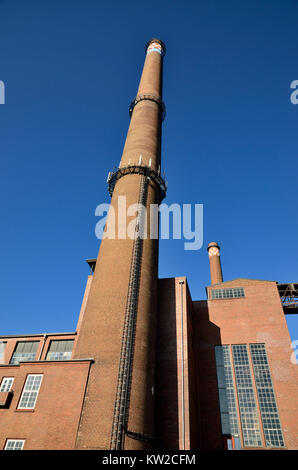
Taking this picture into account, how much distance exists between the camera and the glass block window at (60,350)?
24484 millimetres

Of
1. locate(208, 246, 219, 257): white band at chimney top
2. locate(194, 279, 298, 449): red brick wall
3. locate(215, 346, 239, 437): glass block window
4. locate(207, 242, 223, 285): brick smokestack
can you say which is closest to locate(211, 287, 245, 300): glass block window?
locate(194, 279, 298, 449): red brick wall

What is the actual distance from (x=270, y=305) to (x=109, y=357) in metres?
15.2

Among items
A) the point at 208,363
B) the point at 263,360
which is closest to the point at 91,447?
the point at 208,363

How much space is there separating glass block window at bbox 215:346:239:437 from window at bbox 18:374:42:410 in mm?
13071

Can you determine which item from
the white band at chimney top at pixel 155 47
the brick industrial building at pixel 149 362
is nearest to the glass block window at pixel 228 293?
the brick industrial building at pixel 149 362

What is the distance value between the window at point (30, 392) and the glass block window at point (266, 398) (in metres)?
14.7

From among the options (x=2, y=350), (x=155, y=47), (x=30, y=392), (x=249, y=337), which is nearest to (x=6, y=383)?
(x=30, y=392)

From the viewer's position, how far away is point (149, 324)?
1797 centimetres

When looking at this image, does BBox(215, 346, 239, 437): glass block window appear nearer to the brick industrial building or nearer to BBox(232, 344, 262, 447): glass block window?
the brick industrial building

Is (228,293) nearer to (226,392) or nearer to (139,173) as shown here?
(226,392)

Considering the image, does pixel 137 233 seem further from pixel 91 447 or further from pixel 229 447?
pixel 229 447

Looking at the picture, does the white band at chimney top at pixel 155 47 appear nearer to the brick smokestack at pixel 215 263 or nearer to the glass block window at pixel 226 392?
the brick smokestack at pixel 215 263

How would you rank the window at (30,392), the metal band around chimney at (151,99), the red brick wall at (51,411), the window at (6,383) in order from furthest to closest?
the metal band around chimney at (151,99), the window at (6,383), the window at (30,392), the red brick wall at (51,411)

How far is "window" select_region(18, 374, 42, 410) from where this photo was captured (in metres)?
14.8
